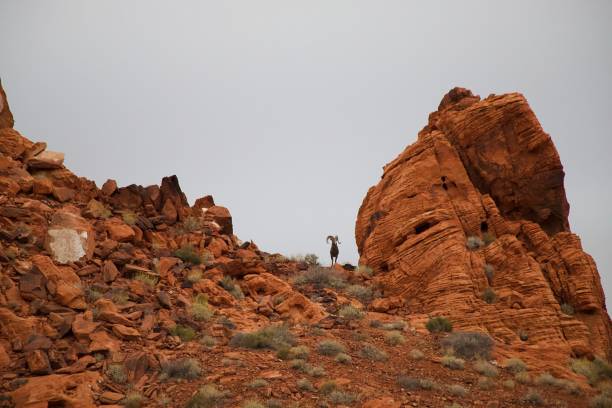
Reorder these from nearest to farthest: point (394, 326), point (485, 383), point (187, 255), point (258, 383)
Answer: point (258, 383), point (485, 383), point (394, 326), point (187, 255)

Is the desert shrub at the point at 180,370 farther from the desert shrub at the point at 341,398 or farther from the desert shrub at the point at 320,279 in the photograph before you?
the desert shrub at the point at 320,279

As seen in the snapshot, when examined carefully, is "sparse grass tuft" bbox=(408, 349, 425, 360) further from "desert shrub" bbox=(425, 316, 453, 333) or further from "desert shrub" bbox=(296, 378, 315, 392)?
"desert shrub" bbox=(296, 378, 315, 392)

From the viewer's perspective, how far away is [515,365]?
40.0ft

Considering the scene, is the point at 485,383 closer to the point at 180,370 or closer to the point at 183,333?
the point at 180,370

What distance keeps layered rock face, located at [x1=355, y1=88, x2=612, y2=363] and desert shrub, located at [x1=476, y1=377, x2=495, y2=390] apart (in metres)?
3.63

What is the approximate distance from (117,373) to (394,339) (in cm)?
800

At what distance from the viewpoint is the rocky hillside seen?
958 centimetres

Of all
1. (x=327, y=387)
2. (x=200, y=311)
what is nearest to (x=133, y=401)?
(x=327, y=387)

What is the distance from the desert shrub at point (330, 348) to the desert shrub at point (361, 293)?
5.65m

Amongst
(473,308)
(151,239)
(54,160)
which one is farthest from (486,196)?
(54,160)

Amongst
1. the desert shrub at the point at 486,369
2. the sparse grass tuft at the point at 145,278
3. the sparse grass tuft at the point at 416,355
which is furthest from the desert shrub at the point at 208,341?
the desert shrub at the point at 486,369

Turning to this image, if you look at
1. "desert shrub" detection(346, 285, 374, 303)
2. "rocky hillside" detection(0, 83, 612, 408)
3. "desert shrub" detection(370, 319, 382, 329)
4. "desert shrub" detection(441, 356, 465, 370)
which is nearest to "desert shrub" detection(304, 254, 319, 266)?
"rocky hillside" detection(0, 83, 612, 408)

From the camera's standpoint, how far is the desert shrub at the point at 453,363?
11938 mm

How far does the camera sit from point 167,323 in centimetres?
1173
